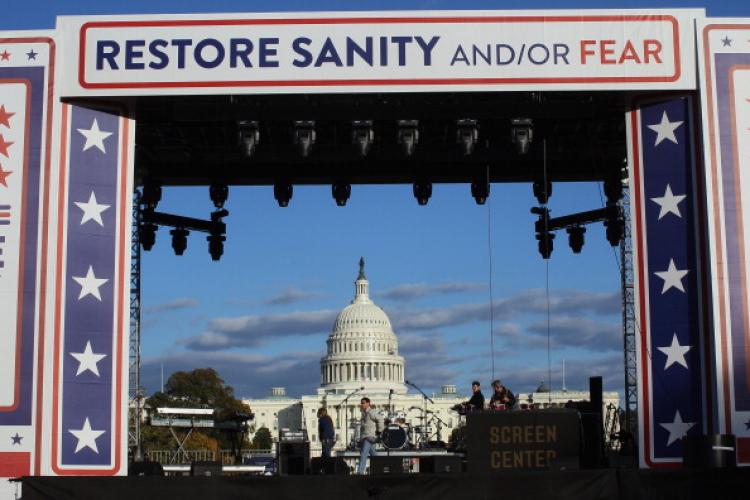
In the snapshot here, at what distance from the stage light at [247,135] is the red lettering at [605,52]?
6.13 meters

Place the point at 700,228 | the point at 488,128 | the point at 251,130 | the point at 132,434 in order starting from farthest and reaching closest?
1. the point at 132,434
2. the point at 488,128
3. the point at 251,130
4. the point at 700,228

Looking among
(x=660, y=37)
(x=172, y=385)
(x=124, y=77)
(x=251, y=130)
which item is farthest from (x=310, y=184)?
(x=172, y=385)

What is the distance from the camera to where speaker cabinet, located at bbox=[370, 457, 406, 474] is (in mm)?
17859

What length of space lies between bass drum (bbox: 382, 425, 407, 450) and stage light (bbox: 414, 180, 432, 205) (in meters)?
4.84

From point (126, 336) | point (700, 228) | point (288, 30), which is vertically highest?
point (288, 30)

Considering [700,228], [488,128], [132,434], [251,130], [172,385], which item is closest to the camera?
[700,228]

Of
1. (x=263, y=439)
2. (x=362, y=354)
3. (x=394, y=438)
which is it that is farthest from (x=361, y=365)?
(x=394, y=438)

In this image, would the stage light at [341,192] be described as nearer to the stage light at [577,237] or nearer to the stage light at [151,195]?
the stage light at [151,195]

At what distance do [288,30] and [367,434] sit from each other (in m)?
7.33

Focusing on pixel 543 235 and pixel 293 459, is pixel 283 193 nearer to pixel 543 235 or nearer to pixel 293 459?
pixel 543 235

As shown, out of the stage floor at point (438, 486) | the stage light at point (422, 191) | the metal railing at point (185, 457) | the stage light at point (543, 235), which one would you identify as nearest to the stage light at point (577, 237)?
the stage light at point (543, 235)

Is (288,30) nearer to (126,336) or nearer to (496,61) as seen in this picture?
(496,61)

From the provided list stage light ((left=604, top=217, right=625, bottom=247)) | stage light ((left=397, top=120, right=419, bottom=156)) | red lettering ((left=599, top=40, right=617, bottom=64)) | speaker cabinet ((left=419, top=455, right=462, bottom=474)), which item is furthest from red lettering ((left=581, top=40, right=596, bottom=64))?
speaker cabinet ((left=419, top=455, right=462, bottom=474))

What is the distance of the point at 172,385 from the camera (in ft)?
318
